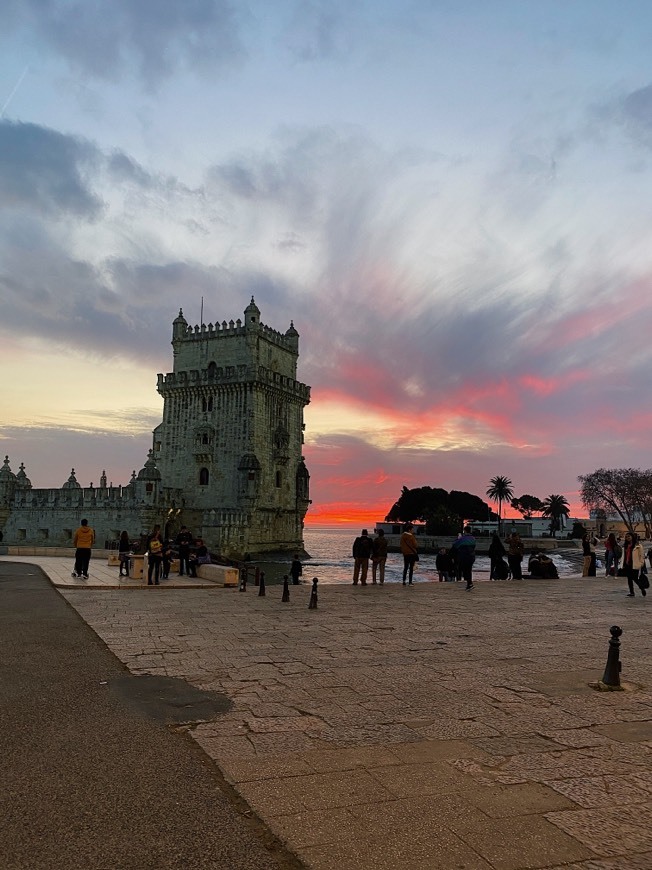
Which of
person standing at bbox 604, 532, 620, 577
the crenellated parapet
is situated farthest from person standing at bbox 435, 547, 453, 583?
the crenellated parapet

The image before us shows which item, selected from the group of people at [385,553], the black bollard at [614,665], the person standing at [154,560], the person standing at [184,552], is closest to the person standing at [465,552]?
the group of people at [385,553]

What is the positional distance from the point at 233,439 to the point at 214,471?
Answer: 139 inches

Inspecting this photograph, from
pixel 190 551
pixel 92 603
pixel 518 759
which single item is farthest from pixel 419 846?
pixel 190 551

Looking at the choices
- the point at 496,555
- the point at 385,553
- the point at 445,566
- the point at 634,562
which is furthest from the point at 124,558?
the point at 634,562

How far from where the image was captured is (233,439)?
59.4 m

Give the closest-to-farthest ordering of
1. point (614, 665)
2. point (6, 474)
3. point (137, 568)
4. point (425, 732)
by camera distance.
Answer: point (425, 732)
point (614, 665)
point (137, 568)
point (6, 474)

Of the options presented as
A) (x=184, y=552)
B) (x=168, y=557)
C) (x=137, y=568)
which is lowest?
(x=137, y=568)

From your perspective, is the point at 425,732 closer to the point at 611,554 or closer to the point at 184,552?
the point at 184,552

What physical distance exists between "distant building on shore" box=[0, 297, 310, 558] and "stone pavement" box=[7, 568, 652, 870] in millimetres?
44824

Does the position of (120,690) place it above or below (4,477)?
below

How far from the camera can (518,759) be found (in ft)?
17.0

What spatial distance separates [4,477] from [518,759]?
205ft

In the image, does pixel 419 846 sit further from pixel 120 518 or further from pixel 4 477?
pixel 4 477

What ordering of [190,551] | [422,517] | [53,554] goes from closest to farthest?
[190,551], [53,554], [422,517]
